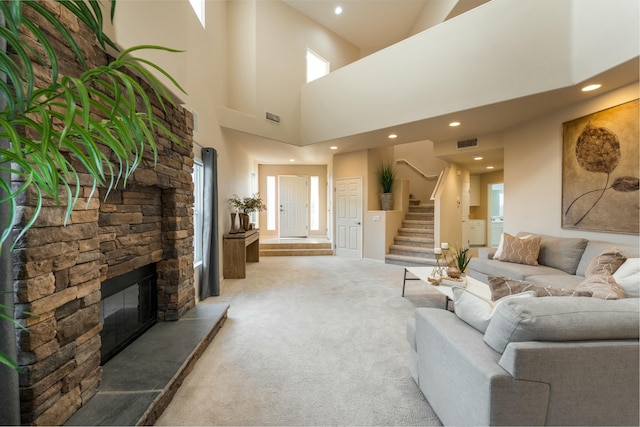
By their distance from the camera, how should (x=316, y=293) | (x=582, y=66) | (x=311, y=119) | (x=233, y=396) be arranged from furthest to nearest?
(x=311, y=119)
(x=316, y=293)
(x=582, y=66)
(x=233, y=396)

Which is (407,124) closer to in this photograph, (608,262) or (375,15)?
(608,262)

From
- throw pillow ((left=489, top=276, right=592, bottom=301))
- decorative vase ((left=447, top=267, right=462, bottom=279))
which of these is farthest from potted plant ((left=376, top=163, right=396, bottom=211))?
throw pillow ((left=489, top=276, right=592, bottom=301))

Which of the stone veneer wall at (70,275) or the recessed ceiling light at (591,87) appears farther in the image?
the recessed ceiling light at (591,87)

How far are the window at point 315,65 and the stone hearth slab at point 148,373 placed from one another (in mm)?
5325

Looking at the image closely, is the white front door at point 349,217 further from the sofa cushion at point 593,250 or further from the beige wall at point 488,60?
the sofa cushion at point 593,250

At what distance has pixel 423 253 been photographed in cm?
589

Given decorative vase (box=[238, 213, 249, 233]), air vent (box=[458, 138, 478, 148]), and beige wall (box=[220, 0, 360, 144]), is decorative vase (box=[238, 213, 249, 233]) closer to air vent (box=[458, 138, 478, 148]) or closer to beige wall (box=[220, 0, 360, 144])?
beige wall (box=[220, 0, 360, 144])

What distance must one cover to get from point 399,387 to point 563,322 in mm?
1157

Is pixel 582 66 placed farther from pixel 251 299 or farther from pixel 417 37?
pixel 251 299

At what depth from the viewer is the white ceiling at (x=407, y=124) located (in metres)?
3.60

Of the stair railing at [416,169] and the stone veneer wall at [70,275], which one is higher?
the stair railing at [416,169]

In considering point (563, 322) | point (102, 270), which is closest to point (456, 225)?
point (563, 322)

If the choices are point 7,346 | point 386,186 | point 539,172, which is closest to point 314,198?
point 386,186

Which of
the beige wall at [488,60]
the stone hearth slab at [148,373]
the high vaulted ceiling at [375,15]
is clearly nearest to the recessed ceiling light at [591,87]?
the beige wall at [488,60]
